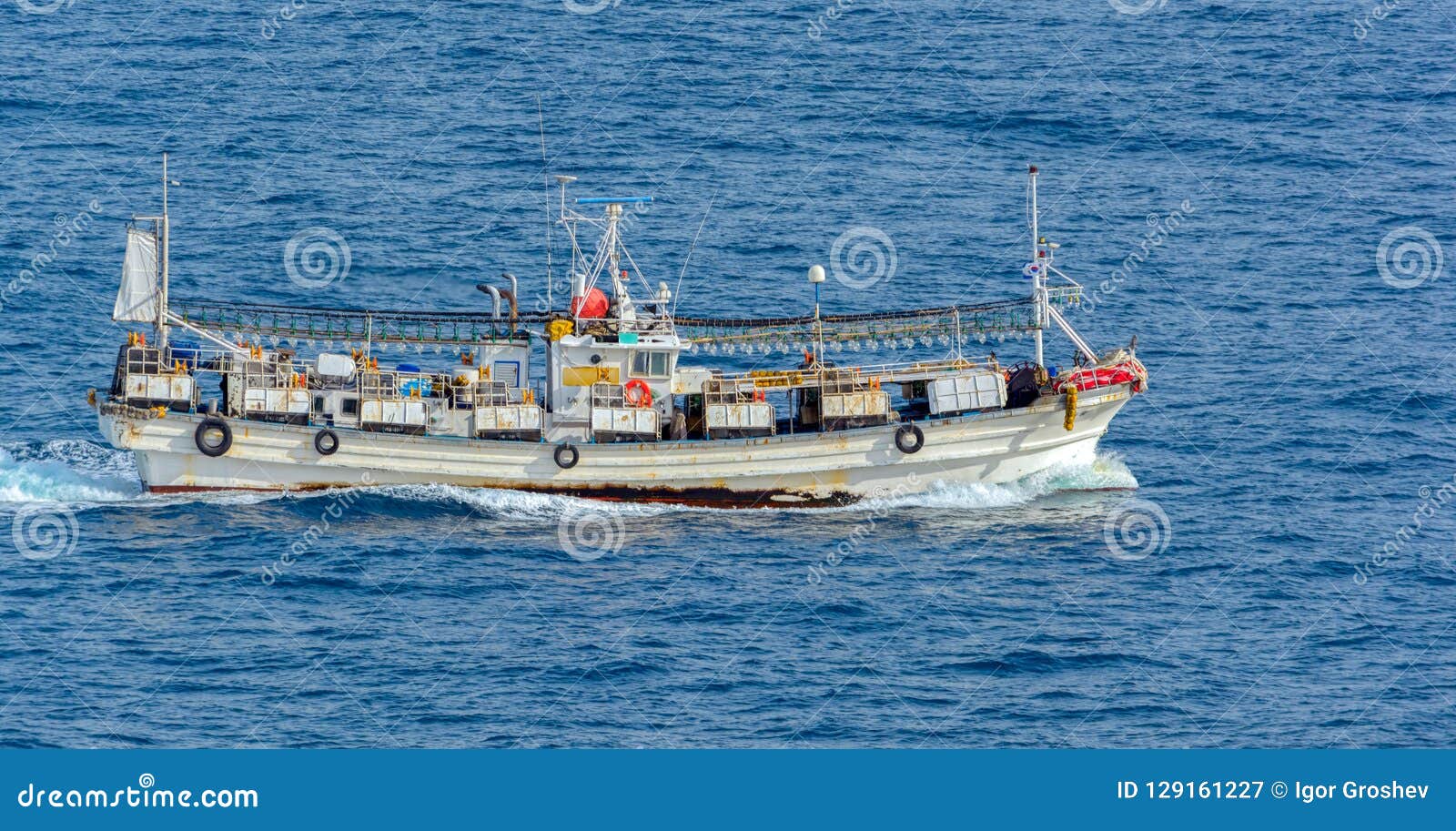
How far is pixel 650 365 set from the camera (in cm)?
9012

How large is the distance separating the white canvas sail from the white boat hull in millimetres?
4158

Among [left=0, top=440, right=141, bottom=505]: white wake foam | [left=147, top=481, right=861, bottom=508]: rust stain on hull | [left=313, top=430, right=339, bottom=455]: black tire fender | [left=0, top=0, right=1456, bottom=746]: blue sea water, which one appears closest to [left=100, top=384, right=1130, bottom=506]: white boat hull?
[left=147, top=481, right=861, bottom=508]: rust stain on hull

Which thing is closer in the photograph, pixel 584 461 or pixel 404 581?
pixel 404 581

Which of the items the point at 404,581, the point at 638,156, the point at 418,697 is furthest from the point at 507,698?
the point at 638,156

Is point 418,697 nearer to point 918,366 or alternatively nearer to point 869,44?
point 918,366

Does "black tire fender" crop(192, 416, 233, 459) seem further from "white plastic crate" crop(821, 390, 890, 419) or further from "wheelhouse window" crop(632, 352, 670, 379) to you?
"white plastic crate" crop(821, 390, 890, 419)

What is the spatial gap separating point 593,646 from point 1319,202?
59.5 m

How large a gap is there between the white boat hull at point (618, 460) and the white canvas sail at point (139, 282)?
4.16 m

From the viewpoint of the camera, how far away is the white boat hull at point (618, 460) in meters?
87.9

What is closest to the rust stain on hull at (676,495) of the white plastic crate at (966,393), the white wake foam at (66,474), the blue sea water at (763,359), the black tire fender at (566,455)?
the blue sea water at (763,359)

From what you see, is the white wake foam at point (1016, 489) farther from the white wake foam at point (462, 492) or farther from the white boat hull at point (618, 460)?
the white boat hull at point (618, 460)

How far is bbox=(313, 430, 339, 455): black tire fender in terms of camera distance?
8762cm

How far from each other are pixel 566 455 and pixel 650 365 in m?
5.01

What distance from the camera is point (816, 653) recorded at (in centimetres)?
7506
